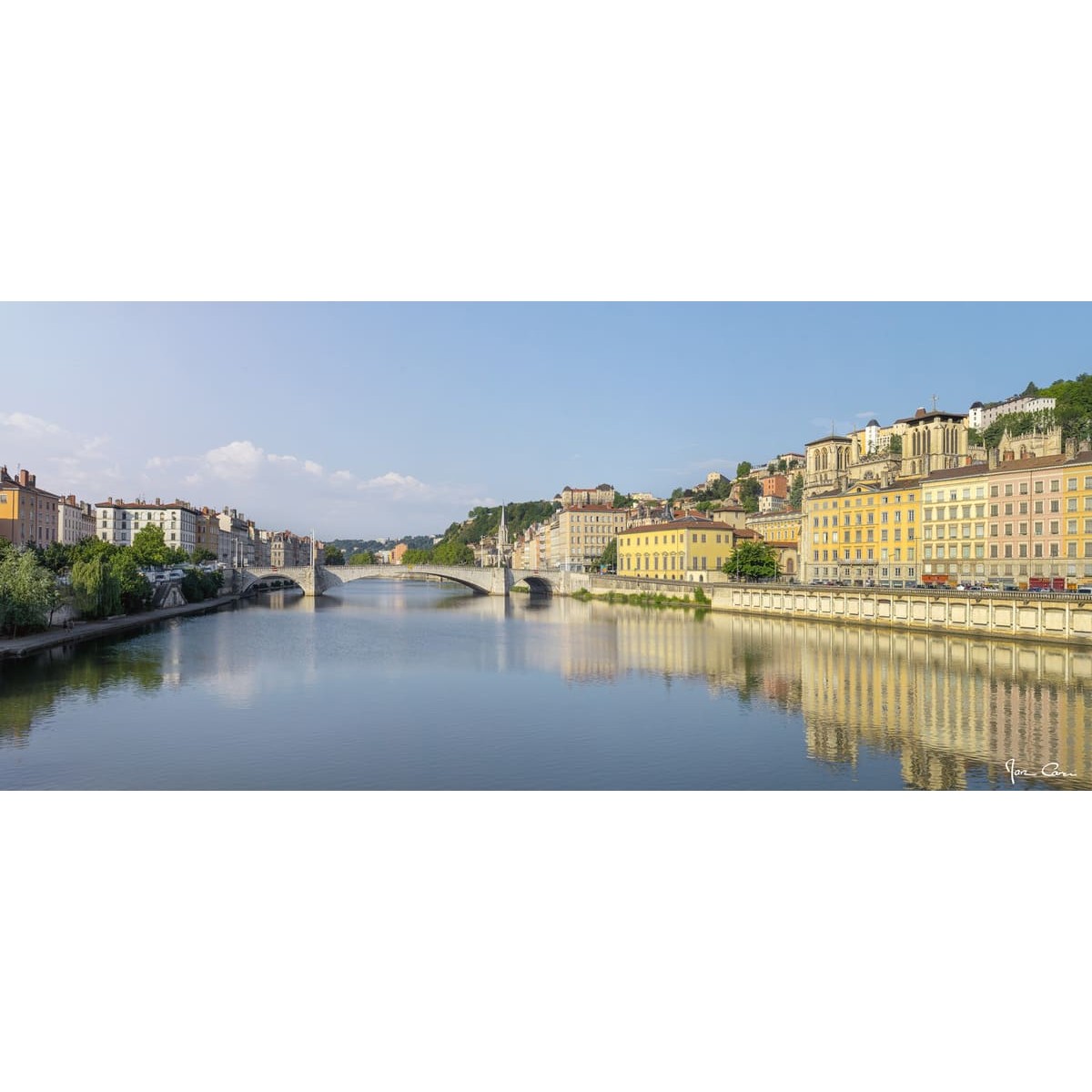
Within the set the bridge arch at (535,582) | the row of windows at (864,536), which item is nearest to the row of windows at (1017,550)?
the row of windows at (864,536)

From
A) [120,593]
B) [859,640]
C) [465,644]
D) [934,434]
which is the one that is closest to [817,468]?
[934,434]

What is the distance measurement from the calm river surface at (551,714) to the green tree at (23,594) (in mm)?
1330

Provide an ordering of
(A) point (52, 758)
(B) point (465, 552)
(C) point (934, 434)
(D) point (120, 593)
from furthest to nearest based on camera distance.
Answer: (B) point (465, 552) < (C) point (934, 434) < (D) point (120, 593) < (A) point (52, 758)

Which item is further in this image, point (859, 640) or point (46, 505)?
point (46, 505)

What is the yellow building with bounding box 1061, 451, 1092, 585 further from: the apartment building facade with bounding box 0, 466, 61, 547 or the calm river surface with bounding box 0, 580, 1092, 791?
the apartment building facade with bounding box 0, 466, 61, 547

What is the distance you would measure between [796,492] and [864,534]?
1187 inches

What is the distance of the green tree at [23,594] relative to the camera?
18.7 metres

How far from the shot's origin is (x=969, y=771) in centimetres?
988

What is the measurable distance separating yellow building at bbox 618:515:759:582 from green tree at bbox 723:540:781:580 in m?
1.64

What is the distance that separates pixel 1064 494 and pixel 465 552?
2521 inches

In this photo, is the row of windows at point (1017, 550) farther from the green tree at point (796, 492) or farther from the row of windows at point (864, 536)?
the green tree at point (796, 492)

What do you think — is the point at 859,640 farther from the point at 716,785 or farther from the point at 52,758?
the point at 52,758

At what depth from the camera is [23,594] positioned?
19.1 meters
